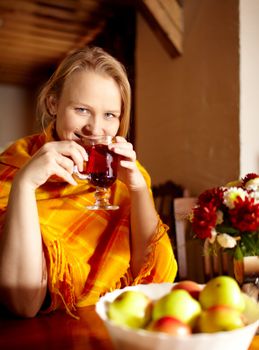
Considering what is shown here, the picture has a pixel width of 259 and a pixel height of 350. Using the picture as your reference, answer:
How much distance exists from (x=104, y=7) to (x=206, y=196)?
3.32 meters

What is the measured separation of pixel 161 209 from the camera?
9.57 ft

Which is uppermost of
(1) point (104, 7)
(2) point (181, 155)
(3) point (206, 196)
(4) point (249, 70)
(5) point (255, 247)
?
(1) point (104, 7)

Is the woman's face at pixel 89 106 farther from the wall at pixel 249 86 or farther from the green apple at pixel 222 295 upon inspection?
the wall at pixel 249 86

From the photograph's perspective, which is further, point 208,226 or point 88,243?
point 88,243

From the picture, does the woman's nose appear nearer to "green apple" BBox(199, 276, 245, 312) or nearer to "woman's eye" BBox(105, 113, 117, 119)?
"woman's eye" BBox(105, 113, 117, 119)

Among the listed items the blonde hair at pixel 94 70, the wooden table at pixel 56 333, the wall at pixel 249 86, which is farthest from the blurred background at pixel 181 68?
the wooden table at pixel 56 333

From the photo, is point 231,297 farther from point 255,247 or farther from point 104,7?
point 104,7

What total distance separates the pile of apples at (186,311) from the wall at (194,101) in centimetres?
169

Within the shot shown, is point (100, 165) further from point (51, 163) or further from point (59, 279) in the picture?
point (59, 279)

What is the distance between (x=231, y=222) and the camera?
0.88 meters

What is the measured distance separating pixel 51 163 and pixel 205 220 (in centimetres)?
37

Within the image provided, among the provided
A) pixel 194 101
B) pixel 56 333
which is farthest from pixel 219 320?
pixel 194 101

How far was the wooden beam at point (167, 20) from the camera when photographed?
279 centimetres

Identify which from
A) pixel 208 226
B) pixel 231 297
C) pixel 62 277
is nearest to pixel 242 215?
pixel 208 226
